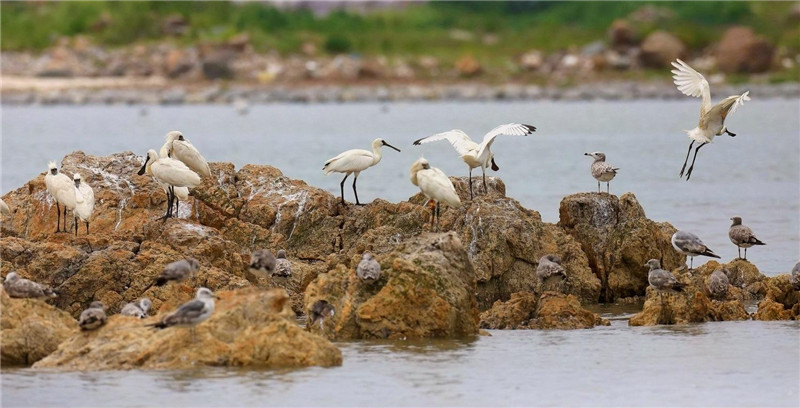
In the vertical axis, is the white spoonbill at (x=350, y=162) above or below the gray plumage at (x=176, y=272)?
above

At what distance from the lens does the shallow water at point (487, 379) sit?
1112 cm

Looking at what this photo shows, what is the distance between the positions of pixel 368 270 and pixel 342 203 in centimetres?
400

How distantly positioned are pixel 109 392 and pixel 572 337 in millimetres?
4781

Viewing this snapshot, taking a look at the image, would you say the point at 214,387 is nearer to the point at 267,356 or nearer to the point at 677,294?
Answer: the point at 267,356

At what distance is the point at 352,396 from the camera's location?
11273 mm

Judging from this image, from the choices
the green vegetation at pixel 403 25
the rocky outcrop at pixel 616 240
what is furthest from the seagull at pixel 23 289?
the green vegetation at pixel 403 25

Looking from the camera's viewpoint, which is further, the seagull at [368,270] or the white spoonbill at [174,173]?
the white spoonbill at [174,173]

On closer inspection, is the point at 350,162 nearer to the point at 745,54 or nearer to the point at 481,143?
the point at 481,143

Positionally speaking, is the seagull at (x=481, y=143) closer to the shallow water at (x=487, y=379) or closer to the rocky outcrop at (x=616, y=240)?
the rocky outcrop at (x=616, y=240)

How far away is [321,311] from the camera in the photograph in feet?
44.8

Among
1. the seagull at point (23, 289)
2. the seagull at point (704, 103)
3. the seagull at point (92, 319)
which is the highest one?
the seagull at point (704, 103)

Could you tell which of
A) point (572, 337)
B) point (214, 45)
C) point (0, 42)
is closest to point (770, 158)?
point (572, 337)

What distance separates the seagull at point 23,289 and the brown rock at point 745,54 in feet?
227

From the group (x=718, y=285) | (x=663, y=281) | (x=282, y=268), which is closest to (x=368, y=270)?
(x=282, y=268)
